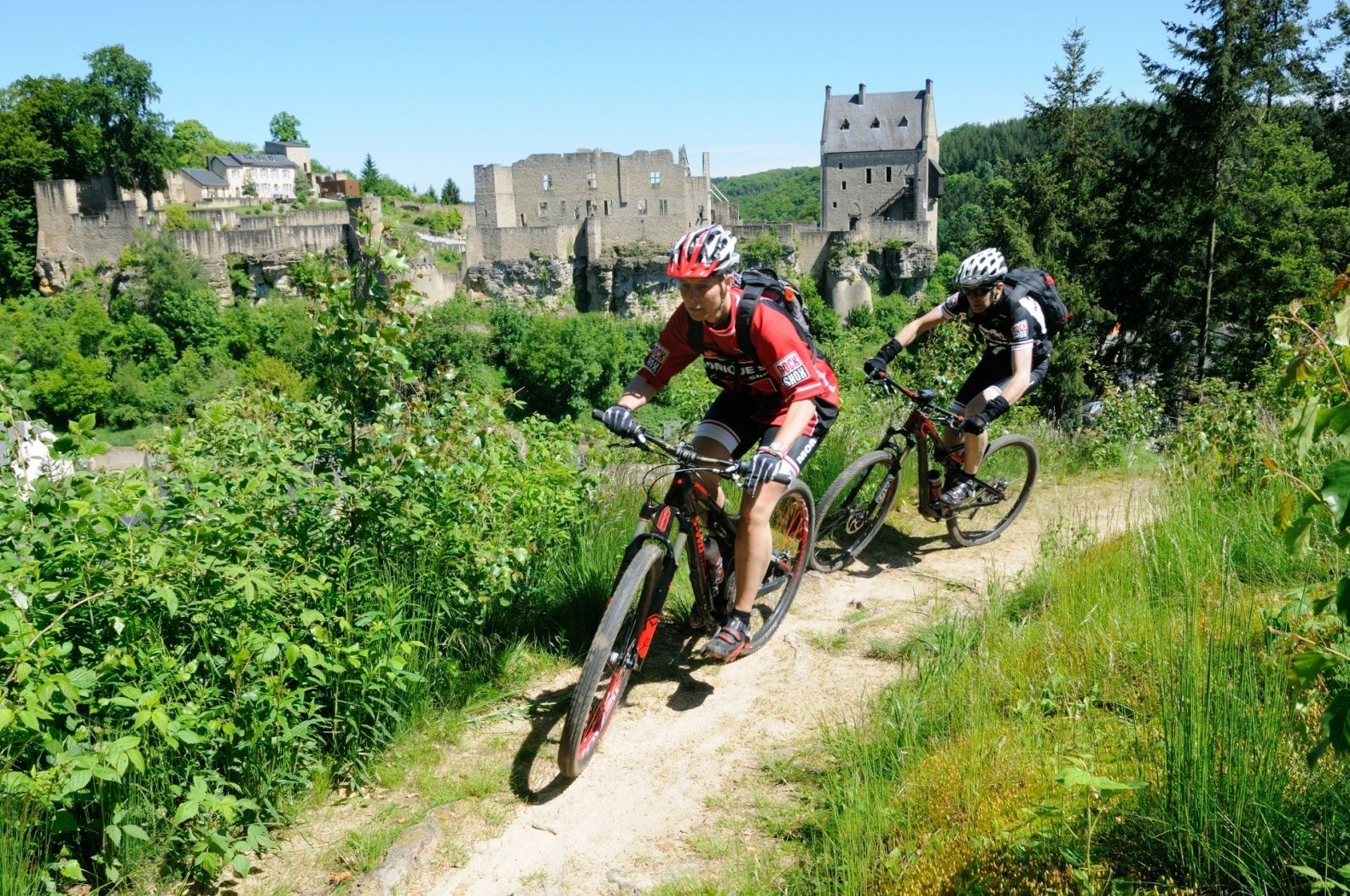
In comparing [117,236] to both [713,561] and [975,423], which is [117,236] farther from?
[713,561]

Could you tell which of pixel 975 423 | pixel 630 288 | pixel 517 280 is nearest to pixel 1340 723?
pixel 975 423

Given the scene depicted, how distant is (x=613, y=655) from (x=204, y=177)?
253 ft

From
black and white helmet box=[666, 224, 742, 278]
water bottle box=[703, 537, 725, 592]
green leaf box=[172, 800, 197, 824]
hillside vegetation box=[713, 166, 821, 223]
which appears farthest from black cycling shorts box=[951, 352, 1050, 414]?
hillside vegetation box=[713, 166, 821, 223]

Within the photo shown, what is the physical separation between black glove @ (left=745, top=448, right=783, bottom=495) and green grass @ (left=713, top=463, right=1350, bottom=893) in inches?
35.4

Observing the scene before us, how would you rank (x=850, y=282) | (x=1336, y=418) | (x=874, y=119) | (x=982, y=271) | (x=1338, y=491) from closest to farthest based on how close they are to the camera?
(x=1338, y=491), (x=1336, y=418), (x=982, y=271), (x=850, y=282), (x=874, y=119)

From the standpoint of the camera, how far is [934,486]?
5.43 metres

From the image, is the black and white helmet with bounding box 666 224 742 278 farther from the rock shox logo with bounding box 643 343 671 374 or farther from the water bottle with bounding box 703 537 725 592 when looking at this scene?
the water bottle with bounding box 703 537 725 592

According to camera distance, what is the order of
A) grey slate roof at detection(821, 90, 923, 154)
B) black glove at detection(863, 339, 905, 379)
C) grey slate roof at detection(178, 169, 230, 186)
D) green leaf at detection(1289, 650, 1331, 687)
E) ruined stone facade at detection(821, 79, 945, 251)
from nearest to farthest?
green leaf at detection(1289, 650, 1331, 687)
black glove at detection(863, 339, 905, 379)
ruined stone facade at detection(821, 79, 945, 251)
grey slate roof at detection(821, 90, 923, 154)
grey slate roof at detection(178, 169, 230, 186)

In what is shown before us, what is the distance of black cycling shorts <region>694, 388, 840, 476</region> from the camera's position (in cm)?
402

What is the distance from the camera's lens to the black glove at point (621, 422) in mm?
3623

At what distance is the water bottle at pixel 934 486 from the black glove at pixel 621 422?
237 centimetres

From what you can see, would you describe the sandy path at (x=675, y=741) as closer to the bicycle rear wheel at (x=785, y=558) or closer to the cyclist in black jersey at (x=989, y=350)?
the bicycle rear wheel at (x=785, y=558)

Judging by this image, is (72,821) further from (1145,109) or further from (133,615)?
(1145,109)

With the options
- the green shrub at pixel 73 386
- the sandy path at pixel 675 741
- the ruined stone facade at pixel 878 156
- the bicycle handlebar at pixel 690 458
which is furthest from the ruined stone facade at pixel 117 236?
Answer: the bicycle handlebar at pixel 690 458
